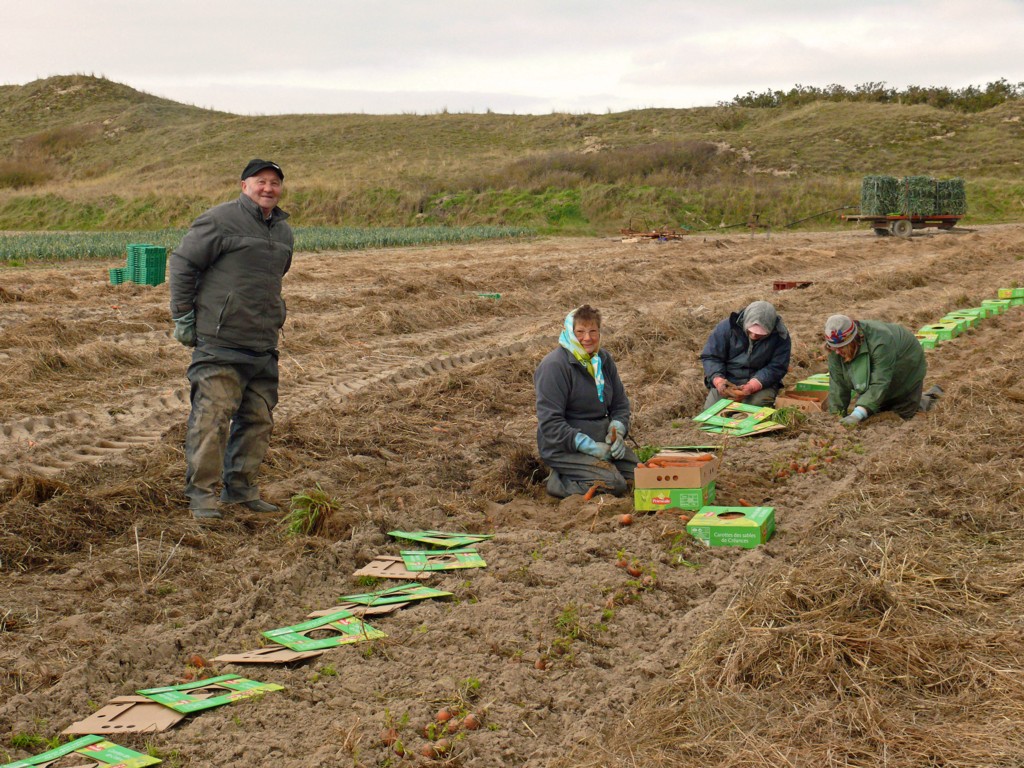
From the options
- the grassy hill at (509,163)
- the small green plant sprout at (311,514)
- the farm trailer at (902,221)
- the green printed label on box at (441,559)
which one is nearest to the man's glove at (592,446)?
the green printed label on box at (441,559)

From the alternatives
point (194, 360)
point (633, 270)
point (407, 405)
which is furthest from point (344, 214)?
point (194, 360)

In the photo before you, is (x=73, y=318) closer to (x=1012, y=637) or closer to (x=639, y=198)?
(x=1012, y=637)

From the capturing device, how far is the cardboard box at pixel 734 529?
539 cm

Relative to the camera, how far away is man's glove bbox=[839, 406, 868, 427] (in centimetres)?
786

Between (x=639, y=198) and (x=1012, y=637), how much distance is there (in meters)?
31.6

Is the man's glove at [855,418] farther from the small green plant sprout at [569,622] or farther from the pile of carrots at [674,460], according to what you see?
the small green plant sprout at [569,622]

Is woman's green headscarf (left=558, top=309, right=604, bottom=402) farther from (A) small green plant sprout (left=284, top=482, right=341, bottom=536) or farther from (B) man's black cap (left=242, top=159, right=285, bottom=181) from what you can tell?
(B) man's black cap (left=242, top=159, right=285, bottom=181)

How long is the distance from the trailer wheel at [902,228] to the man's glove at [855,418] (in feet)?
74.7

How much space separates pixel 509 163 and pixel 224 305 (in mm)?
38619

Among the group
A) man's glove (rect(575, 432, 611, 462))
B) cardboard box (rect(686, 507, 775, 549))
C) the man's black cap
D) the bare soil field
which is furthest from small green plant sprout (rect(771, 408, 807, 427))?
the man's black cap

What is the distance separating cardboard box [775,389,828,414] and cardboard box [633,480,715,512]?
2453mm

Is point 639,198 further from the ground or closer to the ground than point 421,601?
further from the ground

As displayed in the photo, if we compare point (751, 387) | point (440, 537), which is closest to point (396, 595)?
point (440, 537)

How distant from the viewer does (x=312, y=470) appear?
6977mm
